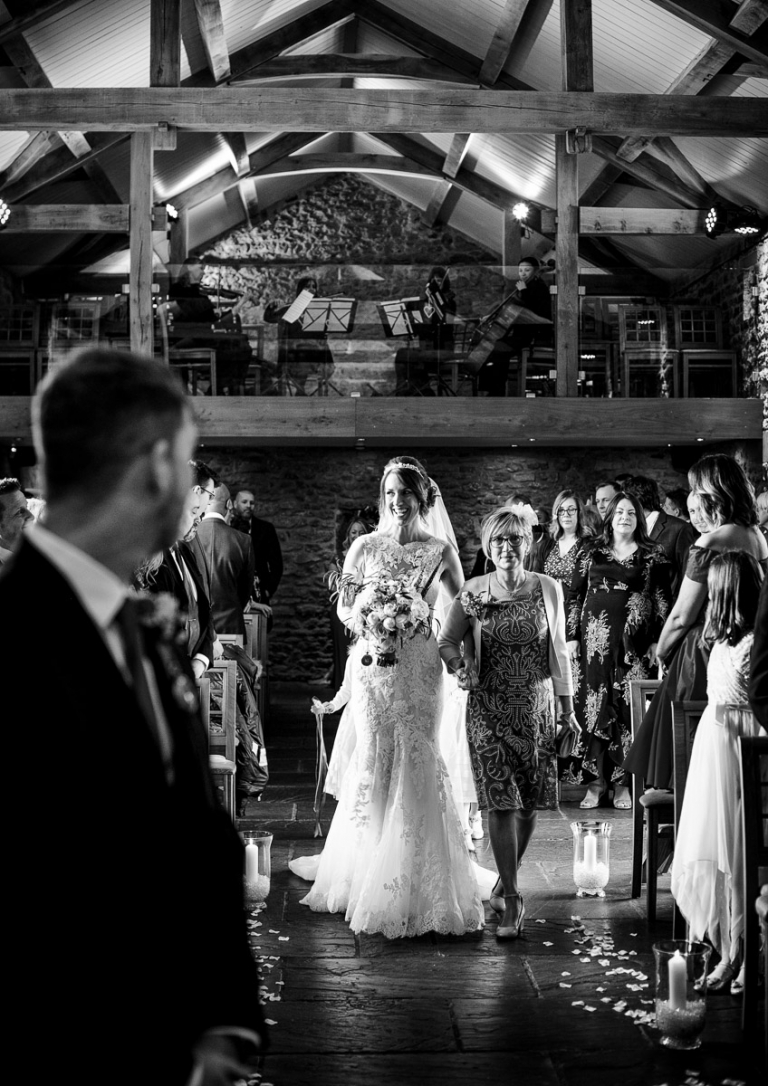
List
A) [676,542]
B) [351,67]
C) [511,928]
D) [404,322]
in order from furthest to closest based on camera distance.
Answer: [351,67], [404,322], [676,542], [511,928]

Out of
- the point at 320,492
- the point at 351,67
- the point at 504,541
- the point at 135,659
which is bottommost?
the point at 135,659

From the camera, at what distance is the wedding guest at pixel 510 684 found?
14.3 feet

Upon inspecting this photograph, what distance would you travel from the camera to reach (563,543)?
296 inches

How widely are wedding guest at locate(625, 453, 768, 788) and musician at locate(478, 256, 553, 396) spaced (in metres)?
6.30

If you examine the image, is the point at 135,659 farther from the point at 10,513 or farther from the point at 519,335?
the point at 519,335

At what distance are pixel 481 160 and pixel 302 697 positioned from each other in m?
6.80

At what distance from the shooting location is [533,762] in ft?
14.3

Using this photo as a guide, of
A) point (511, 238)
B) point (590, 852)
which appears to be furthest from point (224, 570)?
point (511, 238)

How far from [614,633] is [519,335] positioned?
488 cm

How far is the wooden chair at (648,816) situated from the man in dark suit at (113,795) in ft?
10.9

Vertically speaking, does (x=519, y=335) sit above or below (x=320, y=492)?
above

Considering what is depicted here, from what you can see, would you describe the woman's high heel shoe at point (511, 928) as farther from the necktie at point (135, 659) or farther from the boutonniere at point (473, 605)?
the necktie at point (135, 659)

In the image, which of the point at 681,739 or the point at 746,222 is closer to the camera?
the point at 681,739

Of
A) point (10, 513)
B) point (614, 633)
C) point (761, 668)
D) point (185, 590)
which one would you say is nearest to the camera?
point (761, 668)
